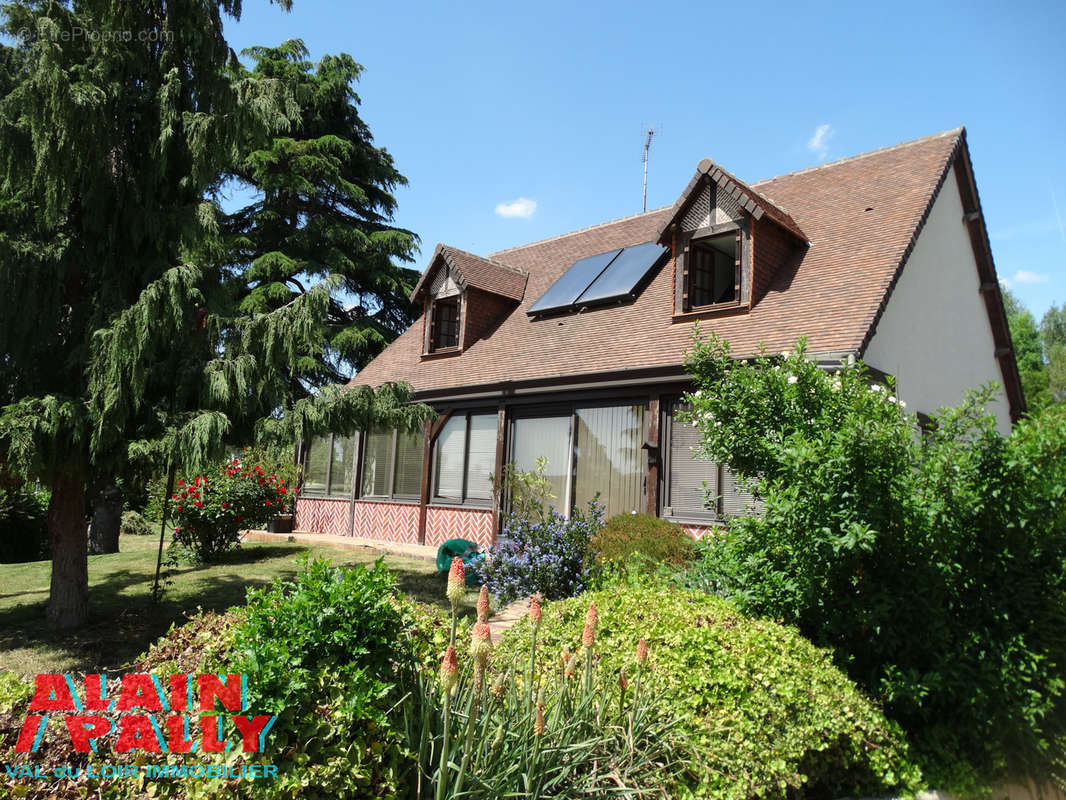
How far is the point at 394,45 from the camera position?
9805mm

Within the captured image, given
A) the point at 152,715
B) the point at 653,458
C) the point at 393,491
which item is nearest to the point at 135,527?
the point at 393,491

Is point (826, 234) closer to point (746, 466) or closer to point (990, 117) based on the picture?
point (990, 117)

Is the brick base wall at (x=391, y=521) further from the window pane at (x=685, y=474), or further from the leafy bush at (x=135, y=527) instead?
the leafy bush at (x=135, y=527)

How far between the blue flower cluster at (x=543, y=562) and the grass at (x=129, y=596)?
3.23ft

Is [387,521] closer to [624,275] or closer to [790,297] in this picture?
[624,275]

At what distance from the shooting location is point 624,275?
13844 mm

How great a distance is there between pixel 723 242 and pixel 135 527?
17917 mm

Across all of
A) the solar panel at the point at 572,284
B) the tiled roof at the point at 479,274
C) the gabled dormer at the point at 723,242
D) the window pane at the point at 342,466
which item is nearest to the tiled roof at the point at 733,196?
the gabled dormer at the point at 723,242

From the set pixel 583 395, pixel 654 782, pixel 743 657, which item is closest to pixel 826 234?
pixel 583 395

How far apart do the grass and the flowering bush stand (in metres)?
0.47

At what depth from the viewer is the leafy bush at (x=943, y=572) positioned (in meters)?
4.05

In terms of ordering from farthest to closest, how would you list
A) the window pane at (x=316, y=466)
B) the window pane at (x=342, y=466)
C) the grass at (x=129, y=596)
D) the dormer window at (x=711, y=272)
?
the window pane at (x=316, y=466), the window pane at (x=342, y=466), the dormer window at (x=711, y=272), the grass at (x=129, y=596)

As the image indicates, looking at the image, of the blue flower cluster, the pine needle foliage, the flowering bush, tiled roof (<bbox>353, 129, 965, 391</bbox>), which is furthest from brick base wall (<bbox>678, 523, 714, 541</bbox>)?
the flowering bush

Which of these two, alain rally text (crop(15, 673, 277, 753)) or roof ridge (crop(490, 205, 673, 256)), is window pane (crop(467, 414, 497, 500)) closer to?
roof ridge (crop(490, 205, 673, 256))
